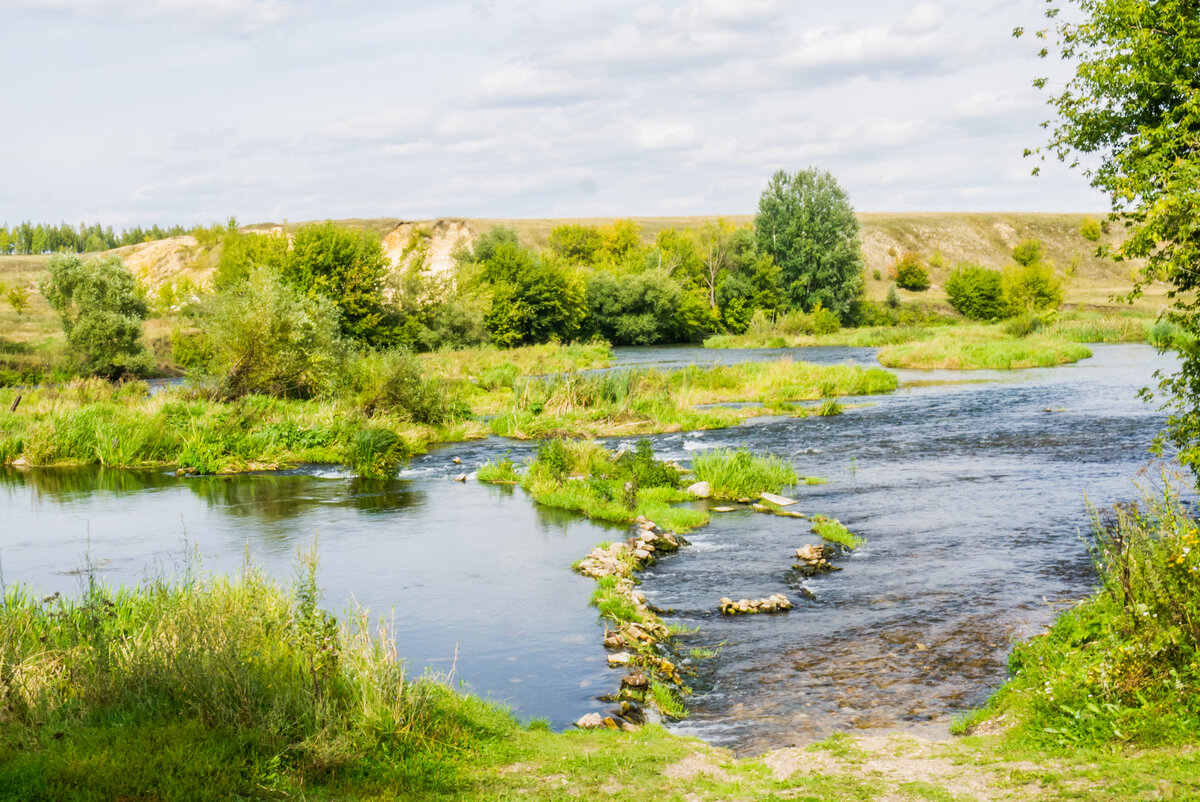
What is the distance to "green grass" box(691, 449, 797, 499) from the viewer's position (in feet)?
71.6

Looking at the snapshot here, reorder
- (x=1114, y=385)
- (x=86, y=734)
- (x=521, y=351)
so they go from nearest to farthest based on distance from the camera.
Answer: (x=86, y=734) < (x=1114, y=385) < (x=521, y=351)

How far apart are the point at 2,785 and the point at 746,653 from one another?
319 inches

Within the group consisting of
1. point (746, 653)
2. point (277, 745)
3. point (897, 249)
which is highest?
point (897, 249)

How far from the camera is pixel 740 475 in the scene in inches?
866

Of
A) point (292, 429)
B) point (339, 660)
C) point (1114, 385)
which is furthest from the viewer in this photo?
point (1114, 385)

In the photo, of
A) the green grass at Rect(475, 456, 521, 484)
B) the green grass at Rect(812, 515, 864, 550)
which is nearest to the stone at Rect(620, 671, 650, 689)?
the green grass at Rect(812, 515, 864, 550)

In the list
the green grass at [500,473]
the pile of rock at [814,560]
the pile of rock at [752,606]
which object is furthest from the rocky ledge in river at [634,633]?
the green grass at [500,473]

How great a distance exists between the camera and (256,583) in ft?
34.7

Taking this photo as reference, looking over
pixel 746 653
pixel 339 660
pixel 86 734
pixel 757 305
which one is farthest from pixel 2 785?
pixel 757 305

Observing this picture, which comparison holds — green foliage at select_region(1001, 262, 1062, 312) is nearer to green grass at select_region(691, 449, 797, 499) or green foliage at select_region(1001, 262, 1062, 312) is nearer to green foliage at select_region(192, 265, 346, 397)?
green foliage at select_region(192, 265, 346, 397)

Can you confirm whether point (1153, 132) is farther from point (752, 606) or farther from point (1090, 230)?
point (1090, 230)

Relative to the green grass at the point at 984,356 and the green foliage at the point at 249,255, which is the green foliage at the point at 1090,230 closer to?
the green grass at the point at 984,356

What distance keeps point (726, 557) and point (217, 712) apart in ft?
34.4

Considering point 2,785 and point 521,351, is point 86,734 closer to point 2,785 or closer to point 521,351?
point 2,785
